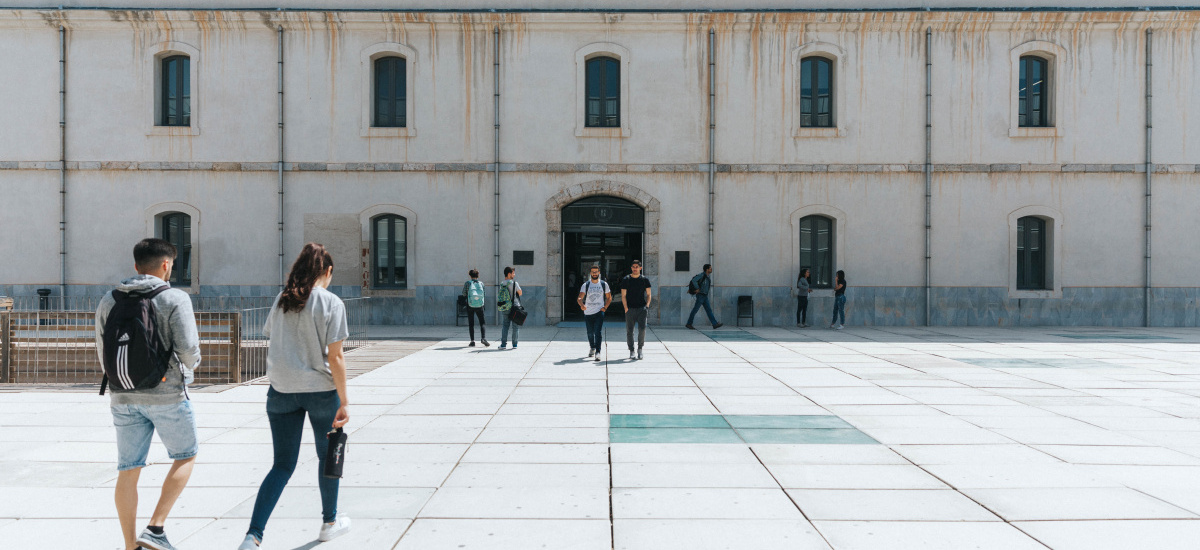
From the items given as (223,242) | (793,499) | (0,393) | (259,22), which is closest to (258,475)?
(793,499)

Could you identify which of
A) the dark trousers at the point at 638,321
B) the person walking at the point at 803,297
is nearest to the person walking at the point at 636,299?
the dark trousers at the point at 638,321

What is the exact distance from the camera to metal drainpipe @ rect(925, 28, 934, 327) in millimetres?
19844

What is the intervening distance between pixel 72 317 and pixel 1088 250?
73.7 feet

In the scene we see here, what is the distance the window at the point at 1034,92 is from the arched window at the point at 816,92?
5143 millimetres

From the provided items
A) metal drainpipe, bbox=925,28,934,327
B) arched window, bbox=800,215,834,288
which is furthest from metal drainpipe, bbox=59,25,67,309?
metal drainpipe, bbox=925,28,934,327

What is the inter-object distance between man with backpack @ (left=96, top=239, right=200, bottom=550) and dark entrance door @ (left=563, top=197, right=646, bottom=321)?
1624 centimetres

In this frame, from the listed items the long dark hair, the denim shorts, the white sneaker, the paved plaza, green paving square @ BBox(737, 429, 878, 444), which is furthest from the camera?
green paving square @ BBox(737, 429, 878, 444)

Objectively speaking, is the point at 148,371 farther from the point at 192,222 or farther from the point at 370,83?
the point at 192,222

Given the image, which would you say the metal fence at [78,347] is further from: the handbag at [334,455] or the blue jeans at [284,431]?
the handbag at [334,455]

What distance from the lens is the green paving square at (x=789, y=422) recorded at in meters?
7.31

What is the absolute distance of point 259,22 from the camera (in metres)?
19.6

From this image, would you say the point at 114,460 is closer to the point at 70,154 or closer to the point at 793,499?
the point at 793,499

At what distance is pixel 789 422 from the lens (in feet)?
24.6

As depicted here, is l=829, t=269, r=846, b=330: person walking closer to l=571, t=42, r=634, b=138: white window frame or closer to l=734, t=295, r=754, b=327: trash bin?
l=734, t=295, r=754, b=327: trash bin
